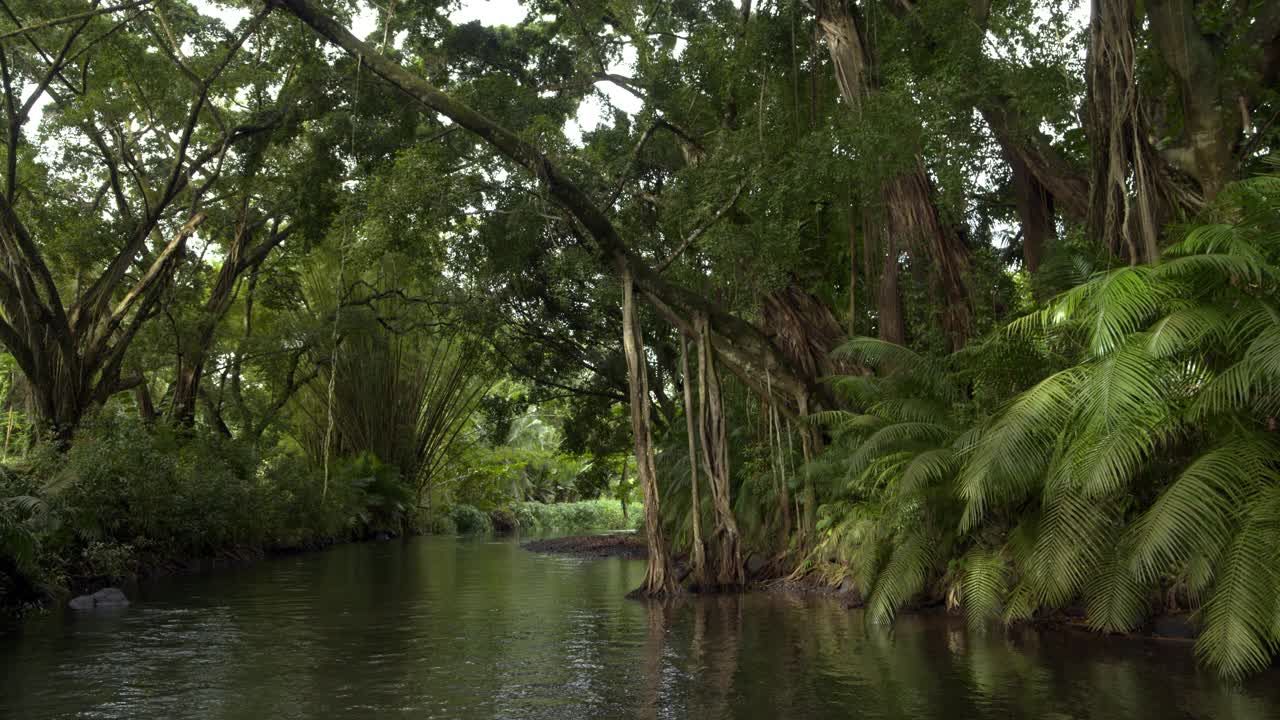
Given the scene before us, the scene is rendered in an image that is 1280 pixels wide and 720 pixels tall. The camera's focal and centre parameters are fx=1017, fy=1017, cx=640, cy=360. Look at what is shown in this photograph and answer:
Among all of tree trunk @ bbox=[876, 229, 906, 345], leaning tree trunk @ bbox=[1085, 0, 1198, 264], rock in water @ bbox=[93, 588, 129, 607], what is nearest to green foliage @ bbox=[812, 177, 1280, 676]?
leaning tree trunk @ bbox=[1085, 0, 1198, 264]

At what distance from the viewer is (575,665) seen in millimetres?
6195

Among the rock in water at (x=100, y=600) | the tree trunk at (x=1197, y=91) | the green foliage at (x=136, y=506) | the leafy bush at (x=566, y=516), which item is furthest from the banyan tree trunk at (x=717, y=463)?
the leafy bush at (x=566, y=516)

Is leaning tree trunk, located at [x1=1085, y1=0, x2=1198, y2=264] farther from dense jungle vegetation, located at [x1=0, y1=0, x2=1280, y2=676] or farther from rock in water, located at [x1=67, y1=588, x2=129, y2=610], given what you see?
rock in water, located at [x1=67, y1=588, x2=129, y2=610]

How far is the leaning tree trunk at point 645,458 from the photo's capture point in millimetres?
9820

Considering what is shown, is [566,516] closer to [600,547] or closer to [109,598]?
[600,547]

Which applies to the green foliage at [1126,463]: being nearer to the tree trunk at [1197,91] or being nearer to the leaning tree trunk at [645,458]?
the tree trunk at [1197,91]

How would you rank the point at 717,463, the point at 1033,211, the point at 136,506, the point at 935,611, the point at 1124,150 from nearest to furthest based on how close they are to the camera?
the point at 1124,150 → the point at 935,611 → the point at 717,463 → the point at 1033,211 → the point at 136,506

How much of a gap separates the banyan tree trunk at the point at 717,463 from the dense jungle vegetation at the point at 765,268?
44mm

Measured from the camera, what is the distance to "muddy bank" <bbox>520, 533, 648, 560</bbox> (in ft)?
59.4

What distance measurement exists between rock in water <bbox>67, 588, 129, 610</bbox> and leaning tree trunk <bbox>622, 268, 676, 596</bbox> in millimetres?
5021

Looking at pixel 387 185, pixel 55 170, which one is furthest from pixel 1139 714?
pixel 55 170

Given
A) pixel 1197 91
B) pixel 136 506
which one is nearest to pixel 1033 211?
pixel 1197 91

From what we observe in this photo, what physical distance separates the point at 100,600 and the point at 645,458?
5362mm

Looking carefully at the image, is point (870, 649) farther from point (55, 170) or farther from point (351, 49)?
point (55, 170)
